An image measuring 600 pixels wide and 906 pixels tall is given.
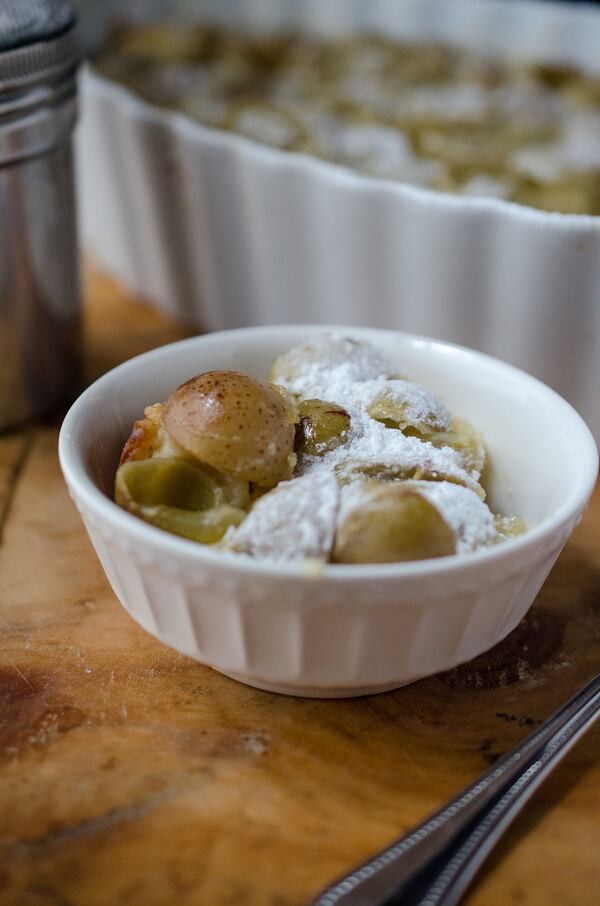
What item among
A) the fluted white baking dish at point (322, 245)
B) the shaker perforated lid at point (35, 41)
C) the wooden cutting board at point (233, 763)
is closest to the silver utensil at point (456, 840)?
the wooden cutting board at point (233, 763)

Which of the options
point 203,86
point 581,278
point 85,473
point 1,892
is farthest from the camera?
point 203,86

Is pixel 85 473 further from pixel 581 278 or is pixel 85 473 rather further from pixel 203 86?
pixel 203 86

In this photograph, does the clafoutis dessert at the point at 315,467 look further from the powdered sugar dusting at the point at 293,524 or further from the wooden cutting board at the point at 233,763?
the wooden cutting board at the point at 233,763

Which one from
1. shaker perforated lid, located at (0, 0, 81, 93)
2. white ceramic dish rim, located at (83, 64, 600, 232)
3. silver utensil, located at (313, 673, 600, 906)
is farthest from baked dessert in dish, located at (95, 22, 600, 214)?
silver utensil, located at (313, 673, 600, 906)

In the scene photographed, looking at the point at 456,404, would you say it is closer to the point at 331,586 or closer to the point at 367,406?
the point at 367,406

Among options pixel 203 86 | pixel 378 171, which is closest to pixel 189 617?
pixel 378 171
